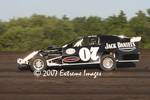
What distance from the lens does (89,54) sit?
19.6 metres

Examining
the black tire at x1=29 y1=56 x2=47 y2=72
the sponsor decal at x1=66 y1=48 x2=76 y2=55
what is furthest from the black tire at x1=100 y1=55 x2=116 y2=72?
the black tire at x1=29 y1=56 x2=47 y2=72

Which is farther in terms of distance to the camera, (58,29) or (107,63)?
(58,29)

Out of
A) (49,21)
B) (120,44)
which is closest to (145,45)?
Result: (49,21)

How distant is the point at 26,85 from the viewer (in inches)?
584

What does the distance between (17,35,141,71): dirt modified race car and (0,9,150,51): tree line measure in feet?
50.0

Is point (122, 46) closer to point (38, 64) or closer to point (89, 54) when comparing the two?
point (89, 54)

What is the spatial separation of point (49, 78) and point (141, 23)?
22729mm

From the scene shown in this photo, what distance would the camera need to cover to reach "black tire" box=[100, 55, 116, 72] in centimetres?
1959

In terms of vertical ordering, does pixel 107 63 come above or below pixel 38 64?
below

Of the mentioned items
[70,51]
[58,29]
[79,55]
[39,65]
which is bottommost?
[39,65]

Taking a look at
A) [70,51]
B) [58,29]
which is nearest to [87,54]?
[70,51]

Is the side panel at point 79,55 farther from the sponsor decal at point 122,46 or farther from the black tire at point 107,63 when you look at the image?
the sponsor decal at point 122,46

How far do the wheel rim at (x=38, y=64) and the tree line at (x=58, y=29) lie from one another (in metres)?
15.5

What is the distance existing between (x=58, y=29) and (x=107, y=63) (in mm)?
18874
